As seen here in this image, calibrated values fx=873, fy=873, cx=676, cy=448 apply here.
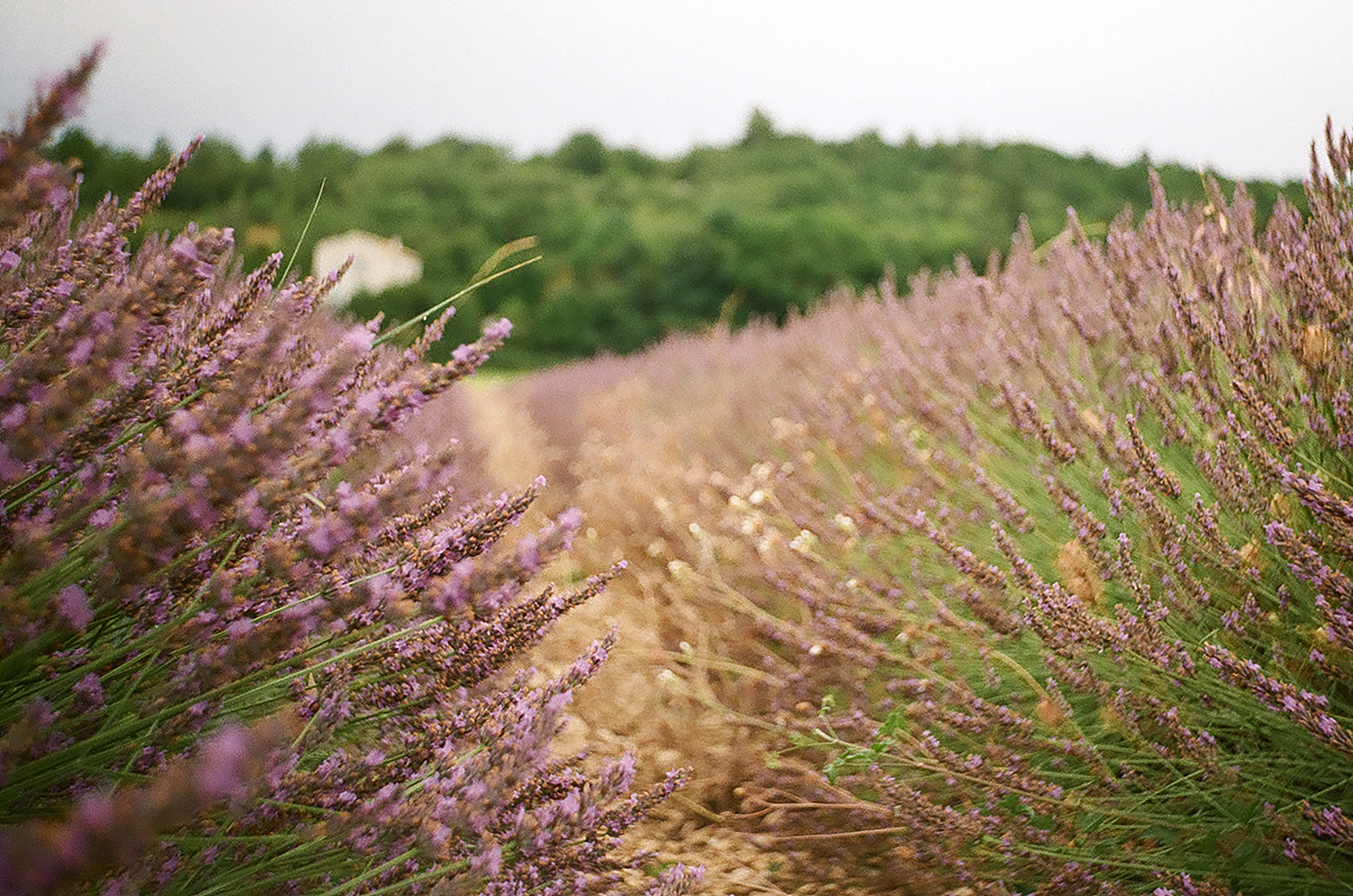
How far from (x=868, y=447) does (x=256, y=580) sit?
8.87 feet

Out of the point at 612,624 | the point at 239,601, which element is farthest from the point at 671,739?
the point at 239,601

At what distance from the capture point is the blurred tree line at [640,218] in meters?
19.6

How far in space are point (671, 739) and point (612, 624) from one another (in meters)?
1.17

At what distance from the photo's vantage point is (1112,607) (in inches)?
54.7

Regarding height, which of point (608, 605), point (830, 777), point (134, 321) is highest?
point (134, 321)

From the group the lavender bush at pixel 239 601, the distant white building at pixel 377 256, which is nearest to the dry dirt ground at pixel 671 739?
the lavender bush at pixel 239 601

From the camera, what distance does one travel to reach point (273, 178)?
76.1 feet

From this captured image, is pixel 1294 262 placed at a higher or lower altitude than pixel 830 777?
higher

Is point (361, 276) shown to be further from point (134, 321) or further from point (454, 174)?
point (134, 321)

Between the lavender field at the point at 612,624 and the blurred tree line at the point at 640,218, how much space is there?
12.2 meters

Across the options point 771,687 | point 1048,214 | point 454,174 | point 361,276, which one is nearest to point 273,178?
point 361,276

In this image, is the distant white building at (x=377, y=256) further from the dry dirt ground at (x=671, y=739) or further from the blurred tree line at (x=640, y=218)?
the dry dirt ground at (x=671, y=739)

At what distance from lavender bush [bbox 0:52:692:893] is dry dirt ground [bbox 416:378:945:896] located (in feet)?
0.97

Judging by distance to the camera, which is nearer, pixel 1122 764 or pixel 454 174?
pixel 1122 764
